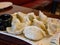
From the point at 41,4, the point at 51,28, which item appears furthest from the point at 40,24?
the point at 41,4

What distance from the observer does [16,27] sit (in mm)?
1019

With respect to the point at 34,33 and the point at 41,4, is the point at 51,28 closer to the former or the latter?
the point at 34,33

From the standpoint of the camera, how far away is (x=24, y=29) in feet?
3.24

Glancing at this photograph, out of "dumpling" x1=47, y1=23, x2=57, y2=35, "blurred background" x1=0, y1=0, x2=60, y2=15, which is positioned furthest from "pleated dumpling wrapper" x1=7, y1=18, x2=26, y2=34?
"blurred background" x1=0, y1=0, x2=60, y2=15

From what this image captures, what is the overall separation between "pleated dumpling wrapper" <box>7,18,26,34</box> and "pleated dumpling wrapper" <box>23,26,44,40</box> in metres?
0.06

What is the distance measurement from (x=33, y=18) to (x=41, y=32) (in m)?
0.18

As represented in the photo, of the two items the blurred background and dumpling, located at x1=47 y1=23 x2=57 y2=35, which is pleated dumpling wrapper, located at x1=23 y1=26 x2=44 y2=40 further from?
the blurred background

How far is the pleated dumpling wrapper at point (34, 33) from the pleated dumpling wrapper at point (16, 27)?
61 millimetres

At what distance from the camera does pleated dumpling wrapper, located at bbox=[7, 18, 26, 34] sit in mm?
1004

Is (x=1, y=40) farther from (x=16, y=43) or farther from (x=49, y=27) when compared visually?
(x=49, y=27)

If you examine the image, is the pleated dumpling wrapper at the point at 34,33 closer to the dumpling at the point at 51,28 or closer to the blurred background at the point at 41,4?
the dumpling at the point at 51,28

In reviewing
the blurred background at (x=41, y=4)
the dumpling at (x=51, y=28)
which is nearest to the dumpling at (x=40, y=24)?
the dumpling at (x=51, y=28)

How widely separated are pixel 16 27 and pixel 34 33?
154mm

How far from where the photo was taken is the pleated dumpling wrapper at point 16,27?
3.29 ft
